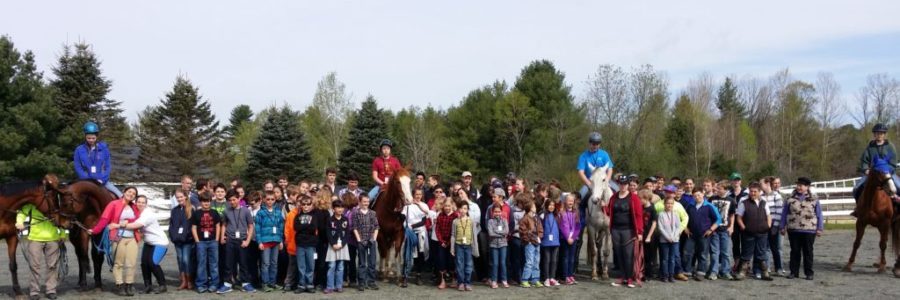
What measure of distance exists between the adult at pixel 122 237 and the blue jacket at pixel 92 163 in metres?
0.82

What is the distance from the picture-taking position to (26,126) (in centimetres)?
2514

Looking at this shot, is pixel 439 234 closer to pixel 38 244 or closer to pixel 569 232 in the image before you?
pixel 569 232

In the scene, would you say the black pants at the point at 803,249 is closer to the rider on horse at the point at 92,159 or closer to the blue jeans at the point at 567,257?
the blue jeans at the point at 567,257

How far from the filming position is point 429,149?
140ft

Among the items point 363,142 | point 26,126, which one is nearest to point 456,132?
point 363,142

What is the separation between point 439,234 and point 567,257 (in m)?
2.09

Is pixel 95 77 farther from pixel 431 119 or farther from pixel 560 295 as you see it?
pixel 560 295

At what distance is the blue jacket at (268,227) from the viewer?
1034cm

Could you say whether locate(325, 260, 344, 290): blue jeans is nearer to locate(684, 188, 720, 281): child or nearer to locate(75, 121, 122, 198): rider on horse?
locate(75, 121, 122, 198): rider on horse

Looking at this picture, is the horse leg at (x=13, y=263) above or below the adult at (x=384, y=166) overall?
below

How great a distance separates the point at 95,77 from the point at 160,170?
5503 mm

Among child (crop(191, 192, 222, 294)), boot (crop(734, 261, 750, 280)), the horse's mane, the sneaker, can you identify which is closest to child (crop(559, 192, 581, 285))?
boot (crop(734, 261, 750, 280))

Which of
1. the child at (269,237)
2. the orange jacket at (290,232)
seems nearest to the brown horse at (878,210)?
the orange jacket at (290,232)

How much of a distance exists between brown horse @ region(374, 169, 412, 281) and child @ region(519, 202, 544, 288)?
71.0 inches
